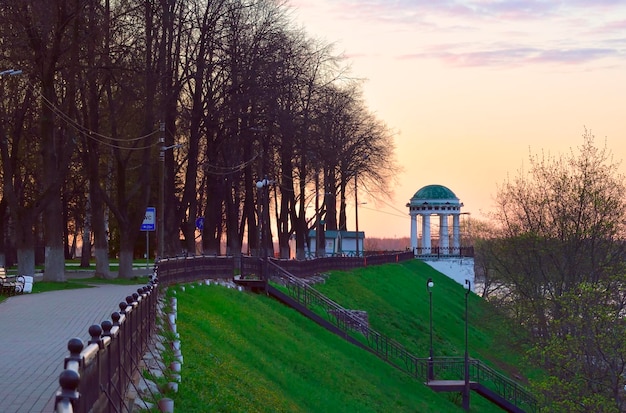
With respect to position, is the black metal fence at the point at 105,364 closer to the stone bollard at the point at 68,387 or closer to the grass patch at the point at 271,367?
the stone bollard at the point at 68,387

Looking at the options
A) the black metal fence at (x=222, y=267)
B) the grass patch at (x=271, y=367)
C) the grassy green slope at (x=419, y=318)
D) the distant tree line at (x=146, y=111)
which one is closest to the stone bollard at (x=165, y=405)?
the grass patch at (x=271, y=367)

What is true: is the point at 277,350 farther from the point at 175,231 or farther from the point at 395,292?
the point at 395,292

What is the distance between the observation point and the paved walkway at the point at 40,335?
44.2 ft

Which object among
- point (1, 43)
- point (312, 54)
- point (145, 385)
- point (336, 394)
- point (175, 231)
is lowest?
point (336, 394)

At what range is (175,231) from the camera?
53375 mm

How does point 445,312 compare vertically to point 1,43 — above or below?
below

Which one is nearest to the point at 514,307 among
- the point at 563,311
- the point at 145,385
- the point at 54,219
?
the point at 563,311

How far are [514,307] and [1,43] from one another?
958 inches

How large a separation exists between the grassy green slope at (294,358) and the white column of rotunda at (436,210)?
6080cm

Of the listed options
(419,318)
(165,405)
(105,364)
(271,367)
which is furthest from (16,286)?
(419,318)

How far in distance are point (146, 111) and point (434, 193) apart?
77592 millimetres

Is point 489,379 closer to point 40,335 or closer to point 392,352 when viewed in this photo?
point 392,352

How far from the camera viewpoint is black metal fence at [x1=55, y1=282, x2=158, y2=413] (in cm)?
740

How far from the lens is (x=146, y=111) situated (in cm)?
4938
